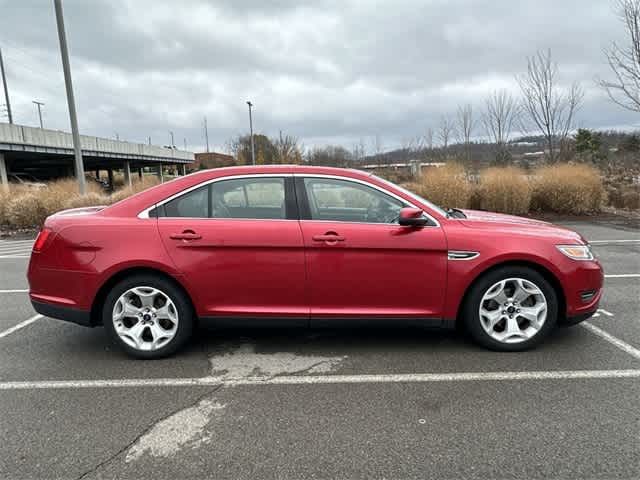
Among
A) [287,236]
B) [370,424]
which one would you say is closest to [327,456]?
[370,424]

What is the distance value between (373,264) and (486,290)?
3.24ft

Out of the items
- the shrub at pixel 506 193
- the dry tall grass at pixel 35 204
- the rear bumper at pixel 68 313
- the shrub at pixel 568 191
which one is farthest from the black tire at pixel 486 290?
the dry tall grass at pixel 35 204

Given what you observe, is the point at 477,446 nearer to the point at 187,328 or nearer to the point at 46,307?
the point at 187,328

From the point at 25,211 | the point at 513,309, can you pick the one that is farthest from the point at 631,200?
the point at 25,211

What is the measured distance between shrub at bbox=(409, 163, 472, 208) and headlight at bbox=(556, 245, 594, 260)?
28.1ft

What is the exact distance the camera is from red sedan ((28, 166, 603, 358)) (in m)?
3.18

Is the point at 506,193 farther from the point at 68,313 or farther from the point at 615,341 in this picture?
the point at 68,313

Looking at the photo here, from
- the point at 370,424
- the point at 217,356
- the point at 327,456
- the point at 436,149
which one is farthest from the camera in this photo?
the point at 436,149

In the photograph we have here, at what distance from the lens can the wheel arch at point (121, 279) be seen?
3.24 m

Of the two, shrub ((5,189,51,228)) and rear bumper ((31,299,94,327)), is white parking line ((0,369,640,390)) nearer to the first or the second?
rear bumper ((31,299,94,327))

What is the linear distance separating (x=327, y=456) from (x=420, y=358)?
1401mm

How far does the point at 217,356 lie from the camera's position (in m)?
3.38

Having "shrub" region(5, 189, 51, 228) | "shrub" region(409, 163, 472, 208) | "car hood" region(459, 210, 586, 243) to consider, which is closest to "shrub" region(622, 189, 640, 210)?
"shrub" region(409, 163, 472, 208)

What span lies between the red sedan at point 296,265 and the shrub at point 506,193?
9.43m
